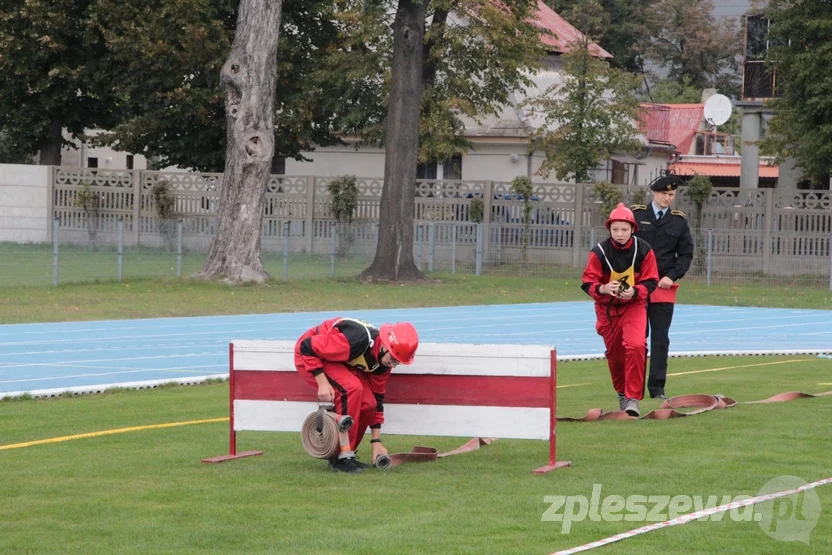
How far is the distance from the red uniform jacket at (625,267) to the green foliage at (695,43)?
68.5 metres

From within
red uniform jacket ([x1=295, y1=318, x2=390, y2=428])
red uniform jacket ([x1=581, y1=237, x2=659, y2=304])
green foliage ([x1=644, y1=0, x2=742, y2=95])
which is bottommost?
red uniform jacket ([x1=295, y1=318, x2=390, y2=428])

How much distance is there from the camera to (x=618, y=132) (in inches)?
1876

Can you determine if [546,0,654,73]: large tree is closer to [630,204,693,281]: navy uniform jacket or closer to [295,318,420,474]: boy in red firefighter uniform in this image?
[630,204,693,281]: navy uniform jacket

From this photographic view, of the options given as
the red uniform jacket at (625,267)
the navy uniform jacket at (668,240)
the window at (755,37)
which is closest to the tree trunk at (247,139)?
the navy uniform jacket at (668,240)

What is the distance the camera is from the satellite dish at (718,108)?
171ft

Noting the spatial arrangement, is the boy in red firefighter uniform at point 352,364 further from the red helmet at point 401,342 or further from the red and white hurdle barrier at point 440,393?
the red and white hurdle barrier at point 440,393

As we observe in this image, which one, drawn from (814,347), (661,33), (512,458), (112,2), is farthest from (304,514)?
(661,33)

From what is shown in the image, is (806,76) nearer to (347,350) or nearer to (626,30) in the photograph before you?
(347,350)

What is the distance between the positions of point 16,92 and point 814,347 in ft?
105

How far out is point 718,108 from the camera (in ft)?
172

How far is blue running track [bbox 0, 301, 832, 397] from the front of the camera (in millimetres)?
16828

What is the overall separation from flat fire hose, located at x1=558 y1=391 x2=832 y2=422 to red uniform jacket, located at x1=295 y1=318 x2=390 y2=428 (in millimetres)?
2688

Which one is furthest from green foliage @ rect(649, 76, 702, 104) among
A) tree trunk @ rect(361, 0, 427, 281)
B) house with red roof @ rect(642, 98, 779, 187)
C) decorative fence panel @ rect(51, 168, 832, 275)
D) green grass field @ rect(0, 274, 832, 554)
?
green grass field @ rect(0, 274, 832, 554)

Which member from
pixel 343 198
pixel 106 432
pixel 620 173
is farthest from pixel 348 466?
pixel 620 173
